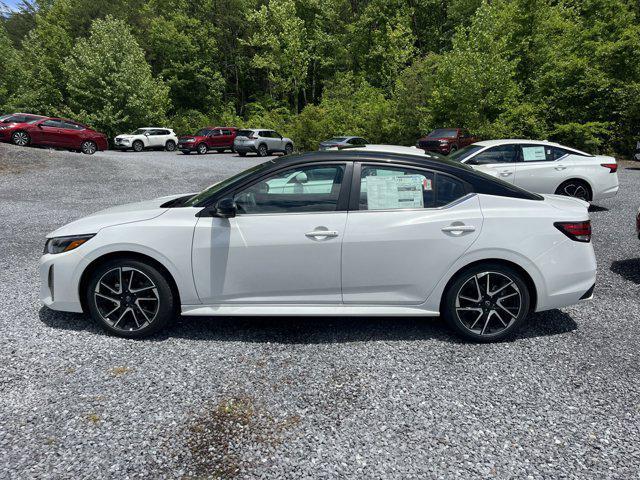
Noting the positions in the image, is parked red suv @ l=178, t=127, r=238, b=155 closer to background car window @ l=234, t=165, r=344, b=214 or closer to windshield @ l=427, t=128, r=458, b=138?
windshield @ l=427, t=128, r=458, b=138

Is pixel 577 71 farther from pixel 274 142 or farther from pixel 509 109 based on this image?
pixel 274 142

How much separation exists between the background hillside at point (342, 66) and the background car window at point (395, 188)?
2047cm

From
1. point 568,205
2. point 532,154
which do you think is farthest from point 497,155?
point 568,205

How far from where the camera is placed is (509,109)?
74.6 feet

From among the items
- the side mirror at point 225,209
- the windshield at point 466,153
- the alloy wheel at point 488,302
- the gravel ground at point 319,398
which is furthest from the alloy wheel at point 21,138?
the alloy wheel at point 488,302

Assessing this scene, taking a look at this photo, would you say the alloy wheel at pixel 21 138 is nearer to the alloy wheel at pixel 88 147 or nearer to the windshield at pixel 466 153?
the alloy wheel at pixel 88 147

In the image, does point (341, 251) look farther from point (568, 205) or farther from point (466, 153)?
point (466, 153)

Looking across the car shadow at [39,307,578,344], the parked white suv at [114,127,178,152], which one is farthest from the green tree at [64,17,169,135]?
the car shadow at [39,307,578,344]

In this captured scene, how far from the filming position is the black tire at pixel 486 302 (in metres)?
3.75

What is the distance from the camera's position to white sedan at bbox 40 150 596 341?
12.0 ft

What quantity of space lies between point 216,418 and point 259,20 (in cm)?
4632

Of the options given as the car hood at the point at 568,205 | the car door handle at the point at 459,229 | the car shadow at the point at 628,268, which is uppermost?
the car hood at the point at 568,205

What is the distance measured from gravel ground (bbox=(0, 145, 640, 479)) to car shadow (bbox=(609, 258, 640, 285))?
0.96 m

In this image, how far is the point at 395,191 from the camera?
12.4 feet
